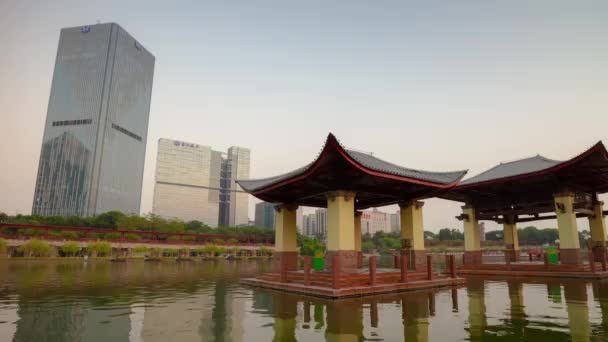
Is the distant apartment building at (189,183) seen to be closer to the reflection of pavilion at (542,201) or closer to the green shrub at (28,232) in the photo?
the green shrub at (28,232)

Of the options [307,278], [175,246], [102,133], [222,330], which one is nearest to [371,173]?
[307,278]

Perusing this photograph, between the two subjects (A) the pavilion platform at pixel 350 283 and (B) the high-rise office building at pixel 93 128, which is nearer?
(A) the pavilion platform at pixel 350 283

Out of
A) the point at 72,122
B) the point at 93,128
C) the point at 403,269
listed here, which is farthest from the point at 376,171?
the point at 72,122

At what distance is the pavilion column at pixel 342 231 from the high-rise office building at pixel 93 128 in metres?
128

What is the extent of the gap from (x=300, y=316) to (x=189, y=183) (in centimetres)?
15245

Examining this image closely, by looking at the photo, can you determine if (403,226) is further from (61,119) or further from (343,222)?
(61,119)

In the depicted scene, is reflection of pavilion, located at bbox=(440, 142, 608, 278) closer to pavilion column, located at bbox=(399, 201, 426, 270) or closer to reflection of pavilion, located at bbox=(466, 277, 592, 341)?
pavilion column, located at bbox=(399, 201, 426, 270)

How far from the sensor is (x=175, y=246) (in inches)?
2554

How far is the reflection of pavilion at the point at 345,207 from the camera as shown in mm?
15141

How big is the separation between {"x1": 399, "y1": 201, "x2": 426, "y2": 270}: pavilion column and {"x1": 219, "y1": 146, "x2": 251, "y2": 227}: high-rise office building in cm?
16141

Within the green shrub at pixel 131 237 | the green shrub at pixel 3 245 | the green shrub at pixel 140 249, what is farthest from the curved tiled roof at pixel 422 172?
the green shrub at pixel 131 237

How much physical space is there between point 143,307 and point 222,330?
4732 mm

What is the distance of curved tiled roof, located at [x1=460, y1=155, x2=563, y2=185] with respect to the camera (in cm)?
2319

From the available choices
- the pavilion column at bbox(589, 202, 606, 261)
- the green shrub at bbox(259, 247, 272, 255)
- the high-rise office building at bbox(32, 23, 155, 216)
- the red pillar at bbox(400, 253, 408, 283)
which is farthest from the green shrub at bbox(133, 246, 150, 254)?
the high-rise office building at bbox(32, 23, 155, 216)
